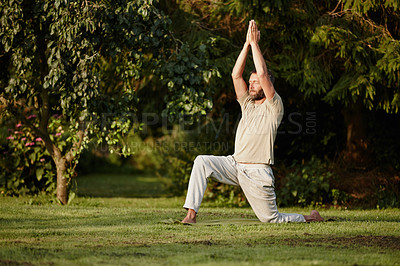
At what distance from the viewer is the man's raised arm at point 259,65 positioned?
5.93 meters

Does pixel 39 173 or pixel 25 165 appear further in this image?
pixel 25 165

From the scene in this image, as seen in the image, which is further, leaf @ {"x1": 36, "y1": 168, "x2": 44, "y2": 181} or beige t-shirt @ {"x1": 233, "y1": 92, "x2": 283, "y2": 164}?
leaf @ {"x1": 36, "y1": 168, "x2": 44, "y2": 181}

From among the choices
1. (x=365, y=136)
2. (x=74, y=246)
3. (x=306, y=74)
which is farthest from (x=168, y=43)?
(x=365, y=136)

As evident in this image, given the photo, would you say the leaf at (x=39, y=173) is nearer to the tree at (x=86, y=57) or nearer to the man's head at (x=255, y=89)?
the tree at (x=86, y=57)

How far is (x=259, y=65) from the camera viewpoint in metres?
5.93

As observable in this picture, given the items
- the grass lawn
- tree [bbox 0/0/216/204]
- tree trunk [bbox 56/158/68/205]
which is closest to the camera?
the grass lawn

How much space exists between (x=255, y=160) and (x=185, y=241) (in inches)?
62.4

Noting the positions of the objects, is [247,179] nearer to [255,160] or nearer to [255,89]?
[255,160]

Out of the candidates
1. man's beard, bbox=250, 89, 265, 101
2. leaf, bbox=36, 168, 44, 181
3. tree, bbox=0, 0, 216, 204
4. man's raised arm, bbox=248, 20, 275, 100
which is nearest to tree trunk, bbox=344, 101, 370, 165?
tree, bbox=0, 0, 216, 204

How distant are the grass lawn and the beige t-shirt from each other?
30.5 inches

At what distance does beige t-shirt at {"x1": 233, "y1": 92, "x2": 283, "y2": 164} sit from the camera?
20.1 ft

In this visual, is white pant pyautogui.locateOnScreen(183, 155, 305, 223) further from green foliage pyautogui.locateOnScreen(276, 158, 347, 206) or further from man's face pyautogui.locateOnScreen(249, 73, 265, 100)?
green foliage pyautogui.locateOnScreen(276, 158, 347, 206)

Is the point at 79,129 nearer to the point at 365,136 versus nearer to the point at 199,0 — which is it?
the point at 199,0

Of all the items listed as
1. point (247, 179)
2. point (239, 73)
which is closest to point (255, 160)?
point (247, 179)
